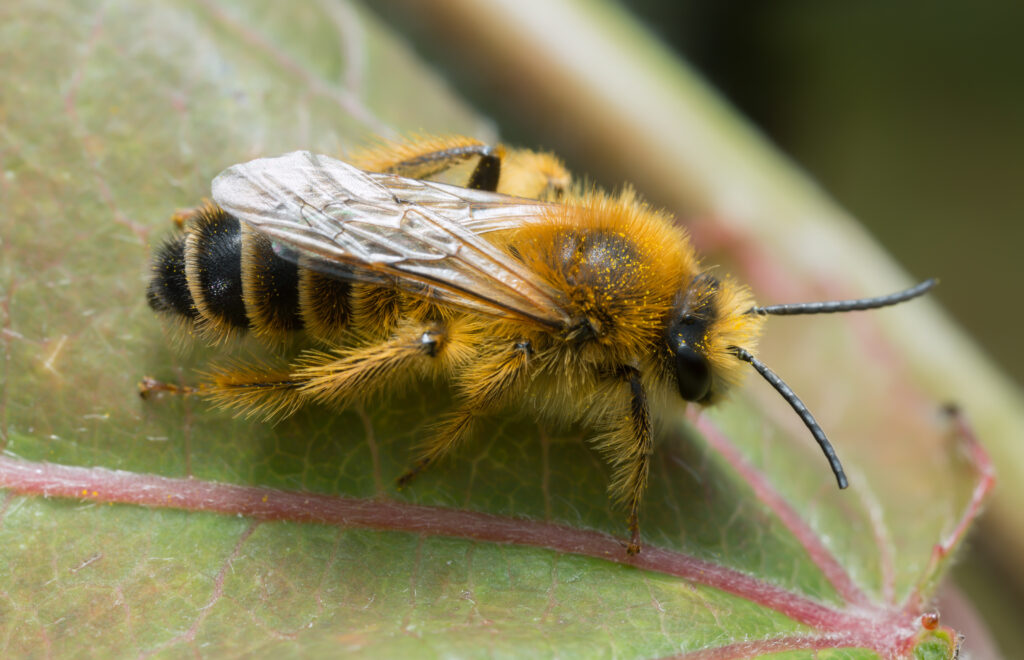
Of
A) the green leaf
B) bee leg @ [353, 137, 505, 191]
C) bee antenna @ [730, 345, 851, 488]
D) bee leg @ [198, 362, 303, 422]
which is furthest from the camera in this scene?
bee leg @ [353, 137, 505, 191]

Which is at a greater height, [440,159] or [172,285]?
[440,159]

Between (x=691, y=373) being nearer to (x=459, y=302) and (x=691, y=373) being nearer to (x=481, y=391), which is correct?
(x=481, y=391)

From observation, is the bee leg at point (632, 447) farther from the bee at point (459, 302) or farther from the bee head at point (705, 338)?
the bee head at point (705, 338)

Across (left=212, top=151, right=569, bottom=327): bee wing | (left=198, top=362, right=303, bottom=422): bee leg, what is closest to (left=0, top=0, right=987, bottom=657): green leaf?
(left=198, top=362, right=303, bottom=422): bee leg

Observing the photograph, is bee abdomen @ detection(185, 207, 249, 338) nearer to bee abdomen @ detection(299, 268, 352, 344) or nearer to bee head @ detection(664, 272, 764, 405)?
bee abdomen @ detection(299, 268, 352, 344)

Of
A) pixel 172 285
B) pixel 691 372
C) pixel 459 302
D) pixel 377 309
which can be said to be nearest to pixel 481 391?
pixel 459 302

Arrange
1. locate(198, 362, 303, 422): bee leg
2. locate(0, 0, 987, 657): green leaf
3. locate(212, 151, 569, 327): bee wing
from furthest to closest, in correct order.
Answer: locate(198, 362, 303, 422): bee leg → locate(212, 151, 569, 327): bee wing → locate(0, 0, 987, 657): green leaf
